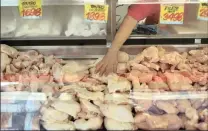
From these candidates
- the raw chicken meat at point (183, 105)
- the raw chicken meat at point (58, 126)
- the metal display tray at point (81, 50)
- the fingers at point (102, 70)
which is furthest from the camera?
the metal display tray at point (81, 50)

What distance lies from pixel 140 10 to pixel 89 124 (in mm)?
814

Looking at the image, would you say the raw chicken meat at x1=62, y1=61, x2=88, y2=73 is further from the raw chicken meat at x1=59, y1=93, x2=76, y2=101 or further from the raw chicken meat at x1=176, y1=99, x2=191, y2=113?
the raw chicken meat at x1=176, y1=99, x2=191, y2=113

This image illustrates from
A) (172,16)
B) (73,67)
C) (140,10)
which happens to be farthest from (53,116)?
(172,16)

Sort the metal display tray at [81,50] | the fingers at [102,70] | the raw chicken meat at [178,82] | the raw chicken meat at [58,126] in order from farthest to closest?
the metal display tray at [81,50], the fingers at [102,70], the raw chicken meat at [178,82], the raw chicken meat at [58,126]

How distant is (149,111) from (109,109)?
0.24 meters

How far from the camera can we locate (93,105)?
2.21 meters

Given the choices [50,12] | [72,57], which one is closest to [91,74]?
[72,57]

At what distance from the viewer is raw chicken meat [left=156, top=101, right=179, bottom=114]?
86.1 inches

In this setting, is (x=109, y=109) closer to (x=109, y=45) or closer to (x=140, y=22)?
(x=109, y=45)

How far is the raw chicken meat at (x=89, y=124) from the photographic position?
210 centimetres

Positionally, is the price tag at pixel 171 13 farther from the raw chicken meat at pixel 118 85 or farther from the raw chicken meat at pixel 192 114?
the raw chicken meat at pixel 192 114

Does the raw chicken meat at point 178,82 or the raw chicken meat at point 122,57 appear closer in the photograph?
the raw chicken meat at point 178,82

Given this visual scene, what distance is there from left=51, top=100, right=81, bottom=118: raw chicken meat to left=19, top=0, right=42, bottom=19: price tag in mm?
618

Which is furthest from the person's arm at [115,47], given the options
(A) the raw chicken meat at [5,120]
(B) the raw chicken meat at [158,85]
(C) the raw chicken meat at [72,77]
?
(A) the raw chicken meat at [5,120]
